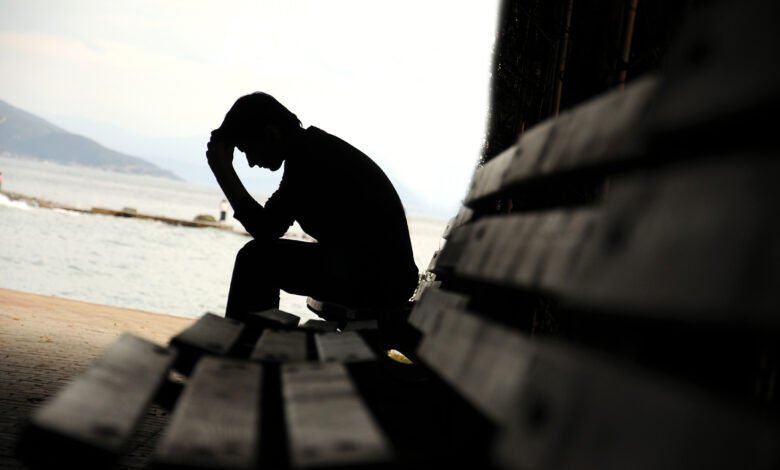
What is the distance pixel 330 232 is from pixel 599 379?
9.70 ft

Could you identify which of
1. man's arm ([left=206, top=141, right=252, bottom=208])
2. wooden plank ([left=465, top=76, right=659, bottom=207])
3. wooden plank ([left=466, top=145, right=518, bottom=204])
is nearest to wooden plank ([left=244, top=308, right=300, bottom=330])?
wooden plank ([left=466, top=145, right=518, bottom=204])

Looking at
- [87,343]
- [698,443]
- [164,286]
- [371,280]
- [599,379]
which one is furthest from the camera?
[164,286]

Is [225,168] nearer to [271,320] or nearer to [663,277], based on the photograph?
[271,320]

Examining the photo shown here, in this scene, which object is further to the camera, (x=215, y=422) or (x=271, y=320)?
(x=271, y=320)

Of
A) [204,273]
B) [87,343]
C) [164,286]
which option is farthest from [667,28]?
[204,273]

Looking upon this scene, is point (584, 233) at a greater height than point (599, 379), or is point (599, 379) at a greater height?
point (584, 233)

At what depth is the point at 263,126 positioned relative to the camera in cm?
368

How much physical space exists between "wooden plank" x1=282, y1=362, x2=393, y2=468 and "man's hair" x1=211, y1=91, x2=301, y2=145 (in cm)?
246

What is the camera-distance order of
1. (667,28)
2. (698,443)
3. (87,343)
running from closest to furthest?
1. (698,443)
2. (667,28)
3. (87,343)

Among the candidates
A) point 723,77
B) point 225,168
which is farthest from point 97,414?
point 225,168

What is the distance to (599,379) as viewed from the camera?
0.72 metres

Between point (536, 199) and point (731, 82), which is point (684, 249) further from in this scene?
point (536, 199)

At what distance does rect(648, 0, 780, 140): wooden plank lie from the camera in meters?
0.60

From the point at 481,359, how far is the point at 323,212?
2.57 meters
